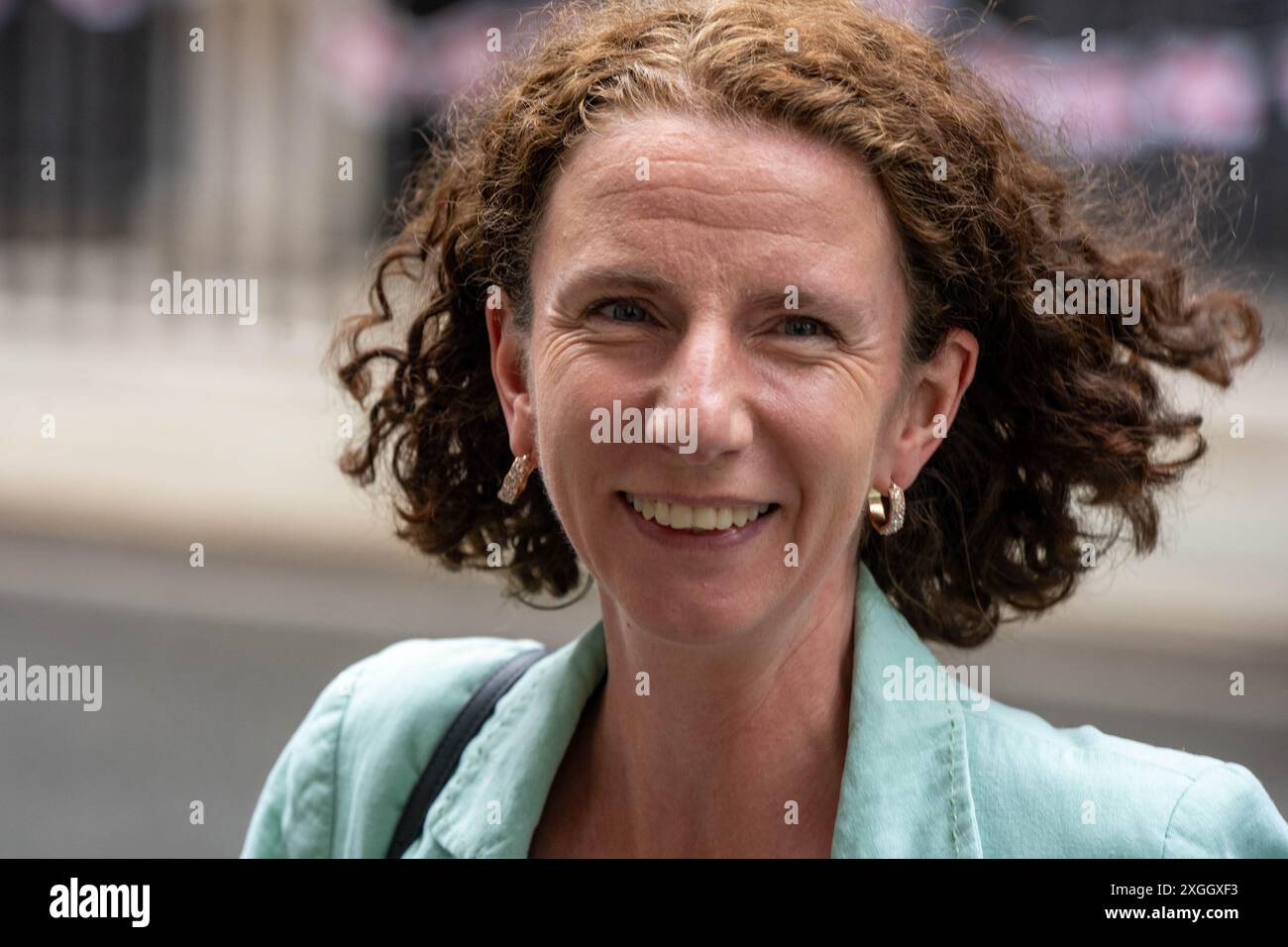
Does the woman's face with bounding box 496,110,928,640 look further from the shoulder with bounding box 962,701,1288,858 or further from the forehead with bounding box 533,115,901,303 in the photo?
the shoulder with bounding box 962,701,1288,858

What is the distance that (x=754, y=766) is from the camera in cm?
236

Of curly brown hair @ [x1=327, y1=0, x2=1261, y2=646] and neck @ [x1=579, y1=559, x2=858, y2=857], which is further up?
curly brown hair @ [x1=327, y1=0, x2=1261, y2=646]

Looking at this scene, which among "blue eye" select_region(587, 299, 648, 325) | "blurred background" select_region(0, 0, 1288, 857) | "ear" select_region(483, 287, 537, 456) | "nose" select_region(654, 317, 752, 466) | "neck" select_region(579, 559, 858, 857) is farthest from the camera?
"blurred background" select_region(0, 0, 1288, 857)

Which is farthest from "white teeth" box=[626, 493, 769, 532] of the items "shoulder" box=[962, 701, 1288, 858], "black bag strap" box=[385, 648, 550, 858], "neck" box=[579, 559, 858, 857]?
"black bag strap" box=[385, 648, 550, 858]

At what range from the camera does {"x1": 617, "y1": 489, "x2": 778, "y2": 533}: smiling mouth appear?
217cm

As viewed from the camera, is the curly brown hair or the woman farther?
the curly brown hair

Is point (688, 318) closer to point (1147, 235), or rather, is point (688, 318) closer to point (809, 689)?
point (809, 689)

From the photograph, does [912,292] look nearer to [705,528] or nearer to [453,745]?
[705,528]

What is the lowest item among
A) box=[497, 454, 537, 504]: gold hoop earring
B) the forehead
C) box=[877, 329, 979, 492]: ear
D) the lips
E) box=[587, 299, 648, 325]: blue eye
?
the lips

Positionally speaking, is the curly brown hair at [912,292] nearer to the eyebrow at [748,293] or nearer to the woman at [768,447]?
the woman at [768,447]

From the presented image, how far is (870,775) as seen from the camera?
2248 mm

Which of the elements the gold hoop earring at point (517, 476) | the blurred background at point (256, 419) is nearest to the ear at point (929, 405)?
the gold hoop earring at point (517, 476)

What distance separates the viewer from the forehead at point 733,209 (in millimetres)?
2133

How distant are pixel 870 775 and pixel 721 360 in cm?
59
